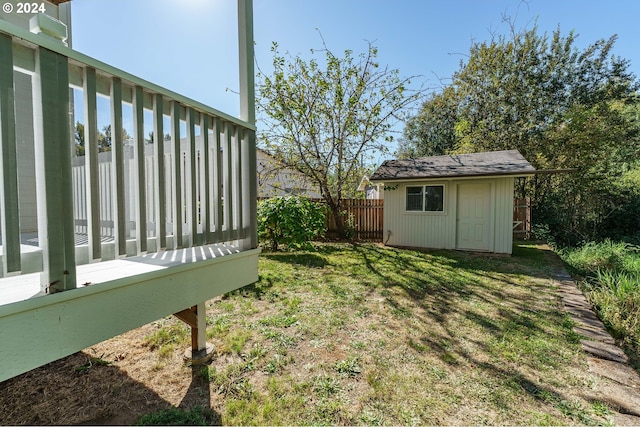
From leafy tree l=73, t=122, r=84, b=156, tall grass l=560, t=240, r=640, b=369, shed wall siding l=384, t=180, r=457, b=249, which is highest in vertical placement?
leafy tree l=73, t=122, r=84, b=156

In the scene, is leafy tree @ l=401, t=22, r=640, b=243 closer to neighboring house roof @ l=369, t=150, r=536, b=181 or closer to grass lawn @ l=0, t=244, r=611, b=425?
neighboring house roof @ l=369, t=150, r=536, b=181

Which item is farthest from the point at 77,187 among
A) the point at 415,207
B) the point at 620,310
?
the point at 415,207

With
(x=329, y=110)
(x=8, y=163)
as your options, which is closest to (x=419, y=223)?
(x=329, y=110)

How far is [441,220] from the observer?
8461 mm

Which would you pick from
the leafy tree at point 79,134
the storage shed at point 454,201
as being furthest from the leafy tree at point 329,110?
the leafy tree at point 79,134

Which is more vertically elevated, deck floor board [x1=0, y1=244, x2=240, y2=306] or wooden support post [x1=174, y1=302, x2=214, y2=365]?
deck floor board [x1=0, y1=244, x2=240, y2=306]

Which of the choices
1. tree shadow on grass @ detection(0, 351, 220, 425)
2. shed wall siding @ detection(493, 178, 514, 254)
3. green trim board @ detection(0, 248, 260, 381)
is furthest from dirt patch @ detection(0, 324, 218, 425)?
shed wall siding @ detection(493, 178, 514, 254)

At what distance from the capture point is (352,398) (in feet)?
7.07

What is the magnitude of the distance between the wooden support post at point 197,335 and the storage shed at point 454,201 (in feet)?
23.8

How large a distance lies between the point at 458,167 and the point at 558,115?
7.44 m

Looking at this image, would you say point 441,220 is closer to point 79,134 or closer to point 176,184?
point 176,184

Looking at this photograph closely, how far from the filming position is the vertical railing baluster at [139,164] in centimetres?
139

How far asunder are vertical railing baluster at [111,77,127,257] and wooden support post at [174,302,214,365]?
4.55 ft

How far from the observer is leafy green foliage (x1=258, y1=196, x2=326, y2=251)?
698 centimetres
